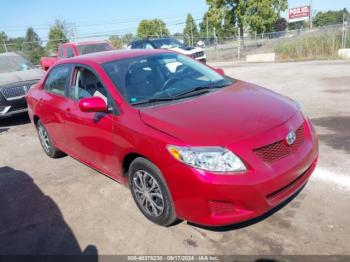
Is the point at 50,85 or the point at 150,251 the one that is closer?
the point at 150,251

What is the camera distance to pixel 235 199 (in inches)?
109

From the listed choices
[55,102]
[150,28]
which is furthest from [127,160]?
[150,28]

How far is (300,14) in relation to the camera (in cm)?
4200

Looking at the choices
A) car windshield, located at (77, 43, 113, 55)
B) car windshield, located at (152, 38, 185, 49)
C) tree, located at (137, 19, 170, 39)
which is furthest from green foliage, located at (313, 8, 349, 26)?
car windshield, located at (77, 43, 113, 55)

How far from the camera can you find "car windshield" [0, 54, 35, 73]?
9.50 metres

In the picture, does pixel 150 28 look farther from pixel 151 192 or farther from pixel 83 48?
pixel 151 192

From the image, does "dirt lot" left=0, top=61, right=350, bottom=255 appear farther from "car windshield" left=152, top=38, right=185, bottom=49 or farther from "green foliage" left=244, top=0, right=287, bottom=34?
"green foliage" left=244, top=0, right=287, bottom=34

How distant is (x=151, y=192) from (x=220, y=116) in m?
1.01

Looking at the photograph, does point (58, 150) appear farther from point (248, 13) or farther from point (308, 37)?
point (248, 13)

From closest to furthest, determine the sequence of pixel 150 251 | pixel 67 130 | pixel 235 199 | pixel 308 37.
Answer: pixel 235 199, pixel 150 251, pixel 67 130, pixel 308 37

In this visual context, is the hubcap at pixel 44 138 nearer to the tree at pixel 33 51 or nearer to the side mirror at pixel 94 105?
the side mirror at pixel 94 105

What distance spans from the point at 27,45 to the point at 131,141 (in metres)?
34.7

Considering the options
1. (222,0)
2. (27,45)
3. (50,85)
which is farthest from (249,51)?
(50,85)

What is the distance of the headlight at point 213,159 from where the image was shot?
109 inches
